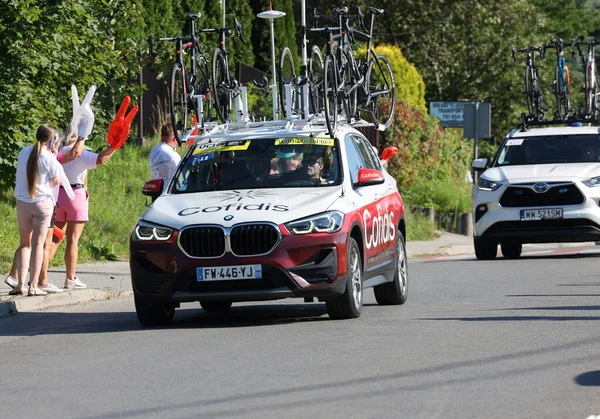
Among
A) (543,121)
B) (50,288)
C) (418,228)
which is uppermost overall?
(543,121)

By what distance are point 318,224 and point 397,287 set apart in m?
2.29

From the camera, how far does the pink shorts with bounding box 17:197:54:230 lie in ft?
45.6

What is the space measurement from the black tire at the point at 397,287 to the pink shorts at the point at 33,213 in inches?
130

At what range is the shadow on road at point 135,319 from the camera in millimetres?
12000

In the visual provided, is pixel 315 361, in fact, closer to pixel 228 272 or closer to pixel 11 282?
pixel 228 272

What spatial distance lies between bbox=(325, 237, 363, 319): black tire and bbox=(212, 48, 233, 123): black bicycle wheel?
3849mm

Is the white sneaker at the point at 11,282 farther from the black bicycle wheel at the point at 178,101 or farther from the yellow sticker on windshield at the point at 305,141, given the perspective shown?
the yellow sticker on windshield at the point at 305,141

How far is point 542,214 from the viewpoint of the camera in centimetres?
2008

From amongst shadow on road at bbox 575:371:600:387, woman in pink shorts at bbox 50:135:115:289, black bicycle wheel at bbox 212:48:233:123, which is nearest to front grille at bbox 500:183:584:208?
black bicycle wheel at bbox 212:48:233:123

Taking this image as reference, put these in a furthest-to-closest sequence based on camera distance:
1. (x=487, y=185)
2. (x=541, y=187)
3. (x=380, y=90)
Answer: (x=487, y=185), (x=541, y=187), (x=380, y=90)

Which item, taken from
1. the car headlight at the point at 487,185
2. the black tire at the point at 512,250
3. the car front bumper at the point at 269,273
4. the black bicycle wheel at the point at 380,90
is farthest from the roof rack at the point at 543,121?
the car front bumper at the point at 269,273

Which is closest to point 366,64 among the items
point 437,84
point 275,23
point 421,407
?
point 421,407

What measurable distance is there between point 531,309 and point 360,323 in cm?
187

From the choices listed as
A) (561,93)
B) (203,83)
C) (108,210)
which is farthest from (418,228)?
(203,83)
